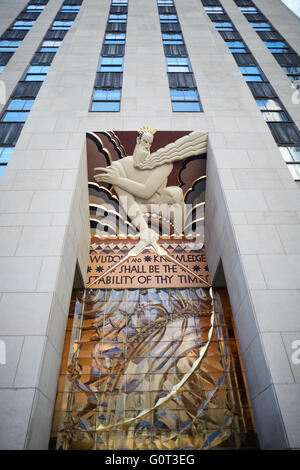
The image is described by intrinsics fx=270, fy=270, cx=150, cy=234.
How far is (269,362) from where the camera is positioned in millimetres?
5398

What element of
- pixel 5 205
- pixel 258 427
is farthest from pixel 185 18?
pixel 258 427

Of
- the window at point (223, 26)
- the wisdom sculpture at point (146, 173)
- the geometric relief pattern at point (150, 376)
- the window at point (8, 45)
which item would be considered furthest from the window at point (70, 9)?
the geometric relief pattern at point (150, 376)

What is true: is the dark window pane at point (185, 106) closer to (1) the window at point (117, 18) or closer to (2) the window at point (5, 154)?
(2) the window at point (5, 154)

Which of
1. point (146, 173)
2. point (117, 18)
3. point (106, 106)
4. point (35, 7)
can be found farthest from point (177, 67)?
point (35, 7)

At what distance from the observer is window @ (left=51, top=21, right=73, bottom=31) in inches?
688

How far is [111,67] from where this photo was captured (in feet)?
44.4

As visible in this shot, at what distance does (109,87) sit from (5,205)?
7.79 metres

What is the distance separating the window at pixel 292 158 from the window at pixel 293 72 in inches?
228

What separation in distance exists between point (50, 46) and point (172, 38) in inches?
283

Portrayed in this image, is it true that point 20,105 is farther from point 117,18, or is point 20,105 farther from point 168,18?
point 168,18

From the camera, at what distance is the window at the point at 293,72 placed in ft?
45.7

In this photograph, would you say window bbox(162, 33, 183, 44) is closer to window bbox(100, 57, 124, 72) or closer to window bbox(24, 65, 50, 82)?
window bbox(100, 57, 124, 72)

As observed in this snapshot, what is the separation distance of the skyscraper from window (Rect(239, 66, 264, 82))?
0.07m

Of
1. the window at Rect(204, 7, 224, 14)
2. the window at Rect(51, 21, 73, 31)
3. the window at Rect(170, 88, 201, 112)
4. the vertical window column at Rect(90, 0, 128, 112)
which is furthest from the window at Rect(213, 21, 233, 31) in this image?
the window at Rect(51, 21, 73, 31)
